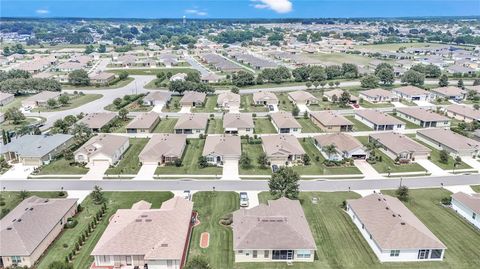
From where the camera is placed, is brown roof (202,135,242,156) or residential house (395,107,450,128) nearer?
brown roof (202,135,242,156)

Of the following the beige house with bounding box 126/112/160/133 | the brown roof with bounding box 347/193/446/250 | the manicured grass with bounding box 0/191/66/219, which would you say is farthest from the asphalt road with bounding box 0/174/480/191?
the beige house with bounding box 126/112/160/133

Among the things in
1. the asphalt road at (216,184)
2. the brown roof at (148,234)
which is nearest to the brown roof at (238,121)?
the asphalt road at (216,184)

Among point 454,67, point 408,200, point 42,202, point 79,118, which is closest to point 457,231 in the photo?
point 408,200

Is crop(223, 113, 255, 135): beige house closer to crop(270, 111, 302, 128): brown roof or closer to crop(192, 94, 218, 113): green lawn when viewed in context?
crop(270, 111, 302, 128): brown roof

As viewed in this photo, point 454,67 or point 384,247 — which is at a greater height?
point 454,67

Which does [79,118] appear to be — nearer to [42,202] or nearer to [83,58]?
[42,202]

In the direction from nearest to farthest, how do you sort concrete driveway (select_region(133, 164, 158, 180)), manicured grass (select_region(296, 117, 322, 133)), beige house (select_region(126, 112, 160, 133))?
concrete driveway (select_region(133, 164, 158, 180))
beige house (select_region(126, 112, 160, 133))
manicured grass (select_region(296, 117, 322, 133))
